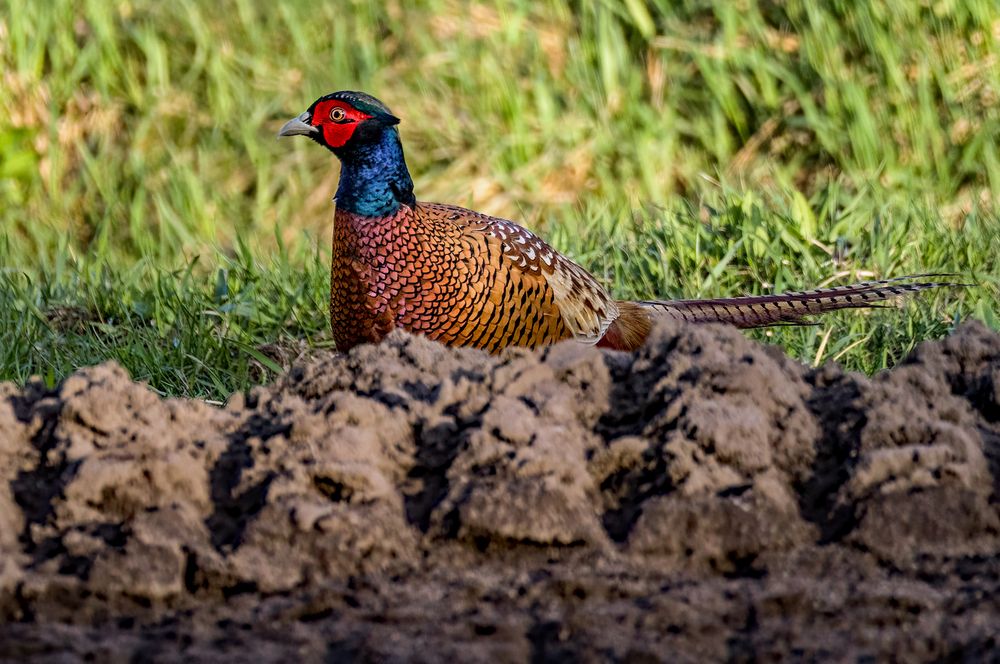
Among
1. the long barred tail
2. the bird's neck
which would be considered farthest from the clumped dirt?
the long barred tail

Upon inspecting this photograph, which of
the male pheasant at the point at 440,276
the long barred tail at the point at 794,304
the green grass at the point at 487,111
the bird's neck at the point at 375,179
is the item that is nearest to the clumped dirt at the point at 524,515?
the male pheasant at the point at 440,276

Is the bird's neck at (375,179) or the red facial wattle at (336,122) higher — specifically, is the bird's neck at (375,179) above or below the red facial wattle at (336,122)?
below

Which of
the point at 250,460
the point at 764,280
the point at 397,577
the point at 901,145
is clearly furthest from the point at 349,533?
the point at 901,145

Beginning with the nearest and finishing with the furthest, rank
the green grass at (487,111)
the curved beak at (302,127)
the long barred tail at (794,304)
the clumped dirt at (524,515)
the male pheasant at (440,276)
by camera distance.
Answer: the clumped dirt at (524,515) → the male pheasant at (440,276) → the curved beak at (302,127) → the long barred tail at (794,304) → the green grass at (487,111)

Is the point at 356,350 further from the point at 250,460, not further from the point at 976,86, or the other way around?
the point at 976,86

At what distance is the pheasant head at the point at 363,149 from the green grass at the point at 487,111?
147 centimetres

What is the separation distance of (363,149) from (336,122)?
109 mm

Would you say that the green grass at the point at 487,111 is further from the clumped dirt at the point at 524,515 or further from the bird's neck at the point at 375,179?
the clumped dirt at the point at 524,515

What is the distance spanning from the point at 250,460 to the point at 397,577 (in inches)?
16.2

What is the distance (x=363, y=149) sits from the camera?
393cm

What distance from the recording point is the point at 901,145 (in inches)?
249

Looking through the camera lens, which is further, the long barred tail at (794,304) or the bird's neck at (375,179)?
the long barred tail at (794,304)

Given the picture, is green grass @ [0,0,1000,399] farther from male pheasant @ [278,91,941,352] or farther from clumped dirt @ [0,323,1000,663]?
clumped dirt @ [0,323,1000,663]

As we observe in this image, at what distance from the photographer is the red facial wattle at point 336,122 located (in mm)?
3922
